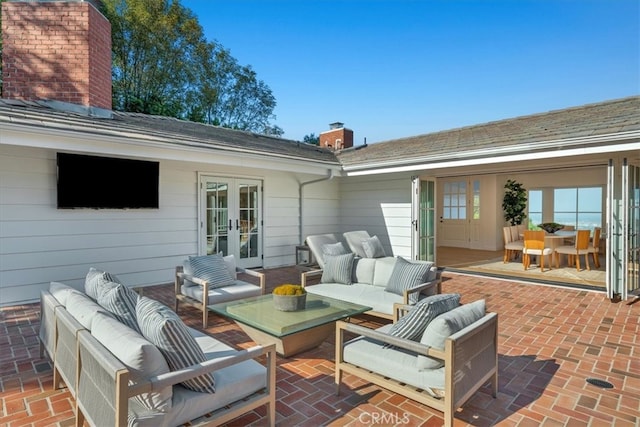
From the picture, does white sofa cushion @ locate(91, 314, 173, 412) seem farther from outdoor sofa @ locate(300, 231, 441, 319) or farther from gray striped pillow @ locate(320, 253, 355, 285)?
gray striped pillow @ locate(320, 253, 355, 285)

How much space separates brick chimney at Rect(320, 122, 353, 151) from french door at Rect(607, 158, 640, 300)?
30.5 ft

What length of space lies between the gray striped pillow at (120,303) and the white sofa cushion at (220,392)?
0.62 meters

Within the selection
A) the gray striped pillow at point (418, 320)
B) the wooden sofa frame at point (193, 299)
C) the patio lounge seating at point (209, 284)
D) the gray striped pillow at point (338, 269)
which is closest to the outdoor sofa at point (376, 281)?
the gray striped pillow at point (338, 269)

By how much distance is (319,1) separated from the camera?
30.1ft

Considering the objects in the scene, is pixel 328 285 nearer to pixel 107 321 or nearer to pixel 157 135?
pixel 107 321

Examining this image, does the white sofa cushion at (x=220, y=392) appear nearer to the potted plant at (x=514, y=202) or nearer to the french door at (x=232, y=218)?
the french door at (x=232, y=218)

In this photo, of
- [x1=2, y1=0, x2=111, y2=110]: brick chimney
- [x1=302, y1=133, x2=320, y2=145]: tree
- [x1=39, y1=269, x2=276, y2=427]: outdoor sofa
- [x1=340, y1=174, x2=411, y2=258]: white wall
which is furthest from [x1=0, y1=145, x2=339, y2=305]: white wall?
[x1=302, y1=133, x2=320, y2=145]: tree

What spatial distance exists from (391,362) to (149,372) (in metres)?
1.58

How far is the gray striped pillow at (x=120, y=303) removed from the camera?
254 centimetres

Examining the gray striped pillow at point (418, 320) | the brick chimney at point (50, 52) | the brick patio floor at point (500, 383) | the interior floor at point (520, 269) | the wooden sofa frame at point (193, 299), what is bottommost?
the brick patio floor at point (500, 383)

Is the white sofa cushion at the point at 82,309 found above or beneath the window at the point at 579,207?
beneath

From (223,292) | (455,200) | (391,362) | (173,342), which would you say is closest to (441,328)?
(391,362)

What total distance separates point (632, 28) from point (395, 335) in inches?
350

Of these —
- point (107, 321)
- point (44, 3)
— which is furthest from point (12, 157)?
point (107, 321)
